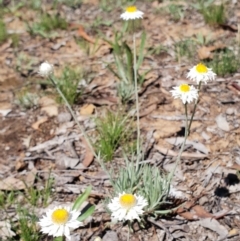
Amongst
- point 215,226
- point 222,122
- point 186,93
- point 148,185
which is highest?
point 222,122

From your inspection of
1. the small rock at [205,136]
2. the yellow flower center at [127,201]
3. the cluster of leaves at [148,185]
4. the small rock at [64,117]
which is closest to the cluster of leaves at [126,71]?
the small rock at [64,117]

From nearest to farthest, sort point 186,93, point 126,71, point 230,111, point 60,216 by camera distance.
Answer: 1. point 60,216
2. point 186,93
3. point 230,111
4. point 126,71

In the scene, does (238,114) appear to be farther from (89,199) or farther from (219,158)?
(89,199)

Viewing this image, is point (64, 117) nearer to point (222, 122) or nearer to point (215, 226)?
point (222, 122)

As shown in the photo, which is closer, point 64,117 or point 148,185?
point 148,185

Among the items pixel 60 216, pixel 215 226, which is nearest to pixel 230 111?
pixel 215 226

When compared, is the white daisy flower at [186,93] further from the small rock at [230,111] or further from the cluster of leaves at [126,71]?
the cluster of leaves at [126,71]

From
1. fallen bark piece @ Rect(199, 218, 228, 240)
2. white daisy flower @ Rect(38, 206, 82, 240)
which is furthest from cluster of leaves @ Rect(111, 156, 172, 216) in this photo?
white daisy flower @ Rect(38, 206, 82, 240)

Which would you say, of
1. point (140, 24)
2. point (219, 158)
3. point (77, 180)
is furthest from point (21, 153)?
point (140, 24)
